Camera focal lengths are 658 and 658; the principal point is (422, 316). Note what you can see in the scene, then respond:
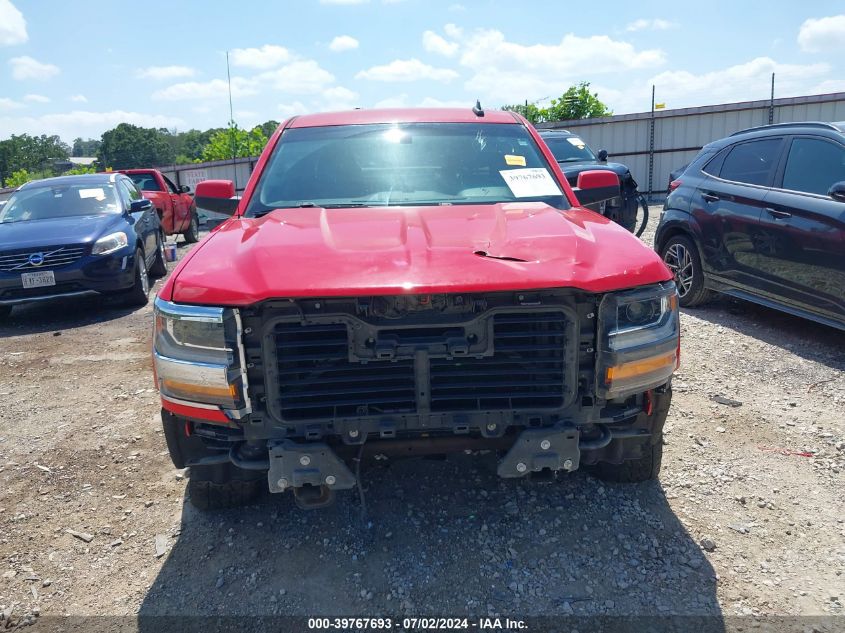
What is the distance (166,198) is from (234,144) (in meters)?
16.0

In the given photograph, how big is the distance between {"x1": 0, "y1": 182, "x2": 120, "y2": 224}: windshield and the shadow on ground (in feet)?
20.2

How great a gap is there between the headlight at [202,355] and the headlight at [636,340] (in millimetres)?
1327

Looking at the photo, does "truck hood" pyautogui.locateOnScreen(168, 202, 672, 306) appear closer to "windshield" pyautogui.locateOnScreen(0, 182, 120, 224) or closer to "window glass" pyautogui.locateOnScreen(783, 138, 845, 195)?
"window glass" pyautogui.locateOnScreen(783, 138, 845, 195)

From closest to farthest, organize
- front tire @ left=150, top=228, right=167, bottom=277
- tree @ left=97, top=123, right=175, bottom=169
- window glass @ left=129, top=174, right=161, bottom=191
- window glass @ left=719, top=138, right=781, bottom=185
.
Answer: window glass @ left=719, top=138, right=781, bottom=185 → front tire @ left=150, top=228, right=167, bottom=277 → window glass @ left=129, top=174, right=161, bottom=191 → tree @ left=97, top=123, right=175, bottom=169

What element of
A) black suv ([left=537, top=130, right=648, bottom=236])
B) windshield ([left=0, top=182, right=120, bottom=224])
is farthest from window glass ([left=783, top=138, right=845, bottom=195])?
windshield ([left=0, top=182, right=120, bottom=224])

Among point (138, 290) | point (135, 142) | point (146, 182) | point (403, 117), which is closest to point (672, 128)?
point (146, 182)

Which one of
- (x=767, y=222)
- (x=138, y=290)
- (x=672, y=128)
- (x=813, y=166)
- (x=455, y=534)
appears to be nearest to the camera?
(x=455, y=534)

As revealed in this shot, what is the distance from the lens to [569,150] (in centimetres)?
1123

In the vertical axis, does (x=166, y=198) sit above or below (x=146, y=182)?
below

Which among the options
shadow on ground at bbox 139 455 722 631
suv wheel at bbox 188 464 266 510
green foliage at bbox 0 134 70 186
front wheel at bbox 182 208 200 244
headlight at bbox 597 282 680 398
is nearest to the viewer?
headlight at bbox 597 282 680 398

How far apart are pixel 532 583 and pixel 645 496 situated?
35.3 inches

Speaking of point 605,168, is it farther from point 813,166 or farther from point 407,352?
point 407,352

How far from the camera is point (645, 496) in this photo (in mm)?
3197

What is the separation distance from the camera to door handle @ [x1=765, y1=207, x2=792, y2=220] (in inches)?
207
